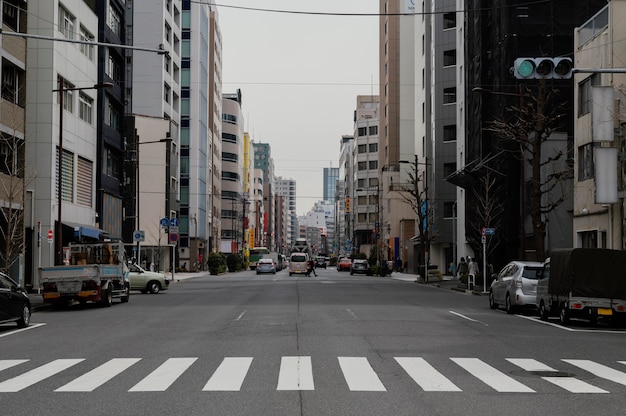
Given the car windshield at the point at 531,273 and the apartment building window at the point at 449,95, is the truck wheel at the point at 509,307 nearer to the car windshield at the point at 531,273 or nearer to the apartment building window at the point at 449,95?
the car windshield at the point at 531,273

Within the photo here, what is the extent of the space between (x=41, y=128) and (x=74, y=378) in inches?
1225

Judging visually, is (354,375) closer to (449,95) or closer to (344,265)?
(449,95)

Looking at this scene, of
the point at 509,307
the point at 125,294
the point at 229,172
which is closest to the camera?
the point at 509,307

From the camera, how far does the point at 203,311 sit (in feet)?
83.7

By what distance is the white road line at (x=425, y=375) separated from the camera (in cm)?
1057

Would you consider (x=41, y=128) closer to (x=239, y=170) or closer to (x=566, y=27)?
(x=566, y=27)

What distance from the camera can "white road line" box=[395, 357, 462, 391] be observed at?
34.7 feet

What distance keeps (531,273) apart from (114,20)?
3906 cm

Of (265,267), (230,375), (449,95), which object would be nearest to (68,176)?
(230,375)

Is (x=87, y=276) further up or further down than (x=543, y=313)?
further up

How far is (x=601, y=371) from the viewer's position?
40.9 feet

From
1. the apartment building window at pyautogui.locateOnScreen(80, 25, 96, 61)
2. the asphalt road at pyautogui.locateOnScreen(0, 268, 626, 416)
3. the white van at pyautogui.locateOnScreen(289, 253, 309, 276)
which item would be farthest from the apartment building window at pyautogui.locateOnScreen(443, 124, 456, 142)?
the asphalt road at pyautogui.locateOnScreen(0, 268, 626, 416)

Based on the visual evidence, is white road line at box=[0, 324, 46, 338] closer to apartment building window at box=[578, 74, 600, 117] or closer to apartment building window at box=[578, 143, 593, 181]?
apartment building window at box=[578, 143, 593, 181]

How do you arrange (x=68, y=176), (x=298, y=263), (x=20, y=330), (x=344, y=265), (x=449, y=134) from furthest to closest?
1. (x=344, y=265)
2. (x=449, y=134)
3. (x=298, y=263)
4. (x=68, y=176)
5. (x=20, y=330)
